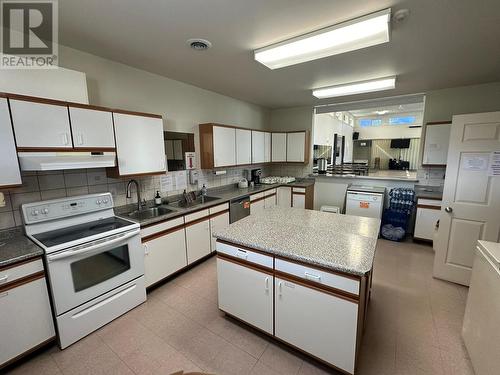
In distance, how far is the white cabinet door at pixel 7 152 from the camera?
155 centimetres

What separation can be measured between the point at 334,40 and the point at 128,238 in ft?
8.55

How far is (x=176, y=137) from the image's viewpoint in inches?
125

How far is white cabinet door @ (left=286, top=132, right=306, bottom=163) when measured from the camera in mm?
4782

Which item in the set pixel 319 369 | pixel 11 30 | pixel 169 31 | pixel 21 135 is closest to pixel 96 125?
pixel 21 135

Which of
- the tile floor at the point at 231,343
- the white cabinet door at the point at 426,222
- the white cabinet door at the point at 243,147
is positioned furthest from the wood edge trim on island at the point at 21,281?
the white cabinet door at the point at 426,222

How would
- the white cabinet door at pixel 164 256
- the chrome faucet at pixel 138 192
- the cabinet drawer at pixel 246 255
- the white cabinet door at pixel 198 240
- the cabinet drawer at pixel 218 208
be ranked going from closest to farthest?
the cabinet drawer at pixel 246 255 → the white cabinet door at pixel 164 256 → the chrome faucet at pixel 138 192 → the white cabinet door at pixel 198 240 → the cabinet drawer at pixel 218 208

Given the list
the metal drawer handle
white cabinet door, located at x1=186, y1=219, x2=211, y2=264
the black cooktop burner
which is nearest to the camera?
the metal drawer handle

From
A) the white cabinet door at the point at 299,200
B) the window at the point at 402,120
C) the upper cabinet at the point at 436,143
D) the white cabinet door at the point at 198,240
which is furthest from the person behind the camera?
the window at the point at 402,120

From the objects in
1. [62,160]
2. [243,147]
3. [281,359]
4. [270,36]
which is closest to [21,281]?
[62,160]

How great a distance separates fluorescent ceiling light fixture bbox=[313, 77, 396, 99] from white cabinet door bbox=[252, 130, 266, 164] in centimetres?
137

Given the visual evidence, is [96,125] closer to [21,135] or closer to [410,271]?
[21,135]

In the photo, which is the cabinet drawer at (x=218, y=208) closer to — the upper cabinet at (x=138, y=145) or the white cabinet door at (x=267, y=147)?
the upper cabinet at (x=138, y=145)

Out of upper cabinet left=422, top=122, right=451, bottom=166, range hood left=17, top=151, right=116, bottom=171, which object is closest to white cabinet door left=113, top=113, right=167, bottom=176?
range hood left=17, top=151, right=116, bottom=171

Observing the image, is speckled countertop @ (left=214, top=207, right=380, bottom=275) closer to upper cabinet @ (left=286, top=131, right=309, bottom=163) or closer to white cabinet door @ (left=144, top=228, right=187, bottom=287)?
white cabinet door @ (left=144, top=228, right=187, bottom=287)
